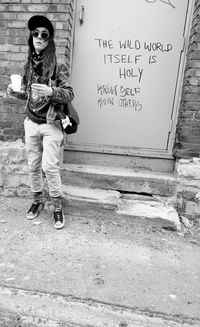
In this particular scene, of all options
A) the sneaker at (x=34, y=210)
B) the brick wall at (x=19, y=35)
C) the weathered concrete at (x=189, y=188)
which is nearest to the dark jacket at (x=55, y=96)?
the brick wall at (x=19, y=35)

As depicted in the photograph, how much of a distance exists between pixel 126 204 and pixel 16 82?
1.78 metres

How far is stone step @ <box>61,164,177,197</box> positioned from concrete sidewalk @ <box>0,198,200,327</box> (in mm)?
428

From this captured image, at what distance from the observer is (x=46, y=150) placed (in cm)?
296

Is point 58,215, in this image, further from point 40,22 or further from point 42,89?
point 40,22

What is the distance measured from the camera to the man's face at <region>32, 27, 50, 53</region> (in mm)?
2869

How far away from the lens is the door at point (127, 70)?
3.53 metres

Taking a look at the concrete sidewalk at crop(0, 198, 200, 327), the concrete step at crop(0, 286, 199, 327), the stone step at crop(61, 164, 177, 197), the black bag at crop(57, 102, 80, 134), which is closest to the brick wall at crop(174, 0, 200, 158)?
the stone step at crop(61, 164, 177, 197)

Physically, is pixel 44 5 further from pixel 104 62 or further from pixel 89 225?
pixel 89 225

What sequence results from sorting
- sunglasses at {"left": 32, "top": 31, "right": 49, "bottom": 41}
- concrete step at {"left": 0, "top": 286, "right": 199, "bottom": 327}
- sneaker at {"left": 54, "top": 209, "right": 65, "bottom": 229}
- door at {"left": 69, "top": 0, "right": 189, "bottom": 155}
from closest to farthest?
1. concrete step at {"left": 0, "top": 286, "right": 199, "bottom": 327}
2. sunglasses at {"left": 32, "top": 31, "right": 49, "bottom": 41}
3. sneaker at {"left": 54, "top": 209, "right": 65, "bottom": 229}
4. door at {"left": 69, "top": 0, "right": 189, "bottom": 155}

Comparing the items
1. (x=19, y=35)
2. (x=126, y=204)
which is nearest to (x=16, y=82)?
(x=19, y=35)

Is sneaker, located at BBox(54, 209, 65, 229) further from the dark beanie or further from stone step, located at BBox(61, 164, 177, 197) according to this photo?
the dark beanie

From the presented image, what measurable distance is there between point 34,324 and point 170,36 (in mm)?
3268

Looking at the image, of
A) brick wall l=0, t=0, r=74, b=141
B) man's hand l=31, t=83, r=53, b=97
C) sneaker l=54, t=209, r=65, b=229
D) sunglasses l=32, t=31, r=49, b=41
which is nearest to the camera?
man's hand l=31, t=83, r=53, b=97

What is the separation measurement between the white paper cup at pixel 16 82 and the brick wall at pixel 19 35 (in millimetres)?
687
